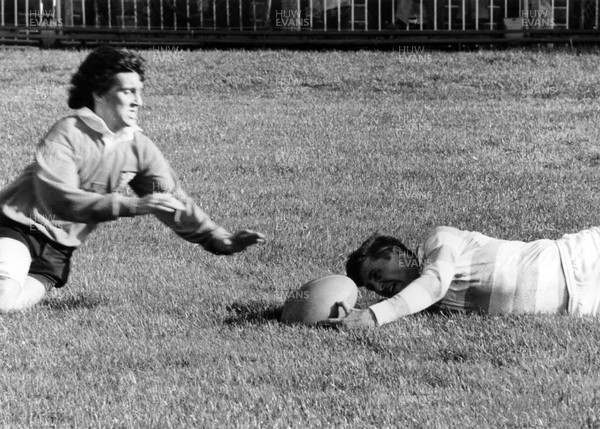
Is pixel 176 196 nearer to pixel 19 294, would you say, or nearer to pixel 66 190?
pixel 66 190

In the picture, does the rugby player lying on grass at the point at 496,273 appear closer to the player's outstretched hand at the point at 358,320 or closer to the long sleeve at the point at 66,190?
the player's outstretched hand at the point at 358,320

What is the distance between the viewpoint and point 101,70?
5.69m

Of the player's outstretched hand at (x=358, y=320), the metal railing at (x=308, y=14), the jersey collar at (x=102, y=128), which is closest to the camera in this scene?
the player's outstretched hand at (x=358, y=320)

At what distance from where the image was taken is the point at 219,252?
5660 mm

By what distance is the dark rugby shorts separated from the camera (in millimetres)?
5863

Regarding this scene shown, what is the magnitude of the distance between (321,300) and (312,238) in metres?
2.31

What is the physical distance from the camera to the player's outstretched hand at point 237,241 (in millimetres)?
5367

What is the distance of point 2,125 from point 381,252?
27.9ft

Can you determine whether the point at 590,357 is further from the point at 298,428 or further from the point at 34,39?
the point at 34,39

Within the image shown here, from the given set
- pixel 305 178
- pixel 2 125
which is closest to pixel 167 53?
pixel 2 125

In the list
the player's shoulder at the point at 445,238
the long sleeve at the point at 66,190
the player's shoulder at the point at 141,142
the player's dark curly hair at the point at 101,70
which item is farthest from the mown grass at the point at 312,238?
the player's dark curly hair at the point at 101,70

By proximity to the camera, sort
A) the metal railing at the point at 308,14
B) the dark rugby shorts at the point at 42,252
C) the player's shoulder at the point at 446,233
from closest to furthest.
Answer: the player's shoulder at the point at 446,233 → the dark rugby shorts at the point at 42,252 → the metal railing at the point at 308,14

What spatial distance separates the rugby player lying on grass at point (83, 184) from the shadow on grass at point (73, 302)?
8cm

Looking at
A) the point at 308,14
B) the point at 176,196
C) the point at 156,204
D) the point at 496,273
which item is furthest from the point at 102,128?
the point at 308,14
